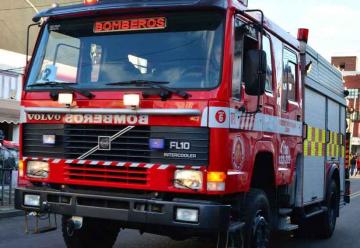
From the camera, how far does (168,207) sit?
5016 mm

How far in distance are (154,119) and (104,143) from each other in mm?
585

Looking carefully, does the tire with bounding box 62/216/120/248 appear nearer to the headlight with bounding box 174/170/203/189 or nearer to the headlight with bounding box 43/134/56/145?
the headlight with bounding box 43/134/56/145

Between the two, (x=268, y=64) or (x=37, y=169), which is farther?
(x=268, y=64)

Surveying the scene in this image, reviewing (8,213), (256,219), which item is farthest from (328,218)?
(8,213)

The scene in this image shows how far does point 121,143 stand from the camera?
533 centimetres

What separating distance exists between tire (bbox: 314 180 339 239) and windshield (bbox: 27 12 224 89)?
500 centimetres

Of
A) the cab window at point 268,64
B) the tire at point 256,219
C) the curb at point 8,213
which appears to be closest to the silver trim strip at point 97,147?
the tire at point 256,219

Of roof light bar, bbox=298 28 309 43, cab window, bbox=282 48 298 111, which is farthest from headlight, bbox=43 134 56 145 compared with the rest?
roof light bar, bbox=298 28 309 43

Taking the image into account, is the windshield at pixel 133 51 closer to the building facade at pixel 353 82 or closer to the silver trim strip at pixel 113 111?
the silver trim strip at pixel 113 111

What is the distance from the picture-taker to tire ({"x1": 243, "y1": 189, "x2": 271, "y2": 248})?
18.5ft

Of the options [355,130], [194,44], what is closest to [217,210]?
[194,44]

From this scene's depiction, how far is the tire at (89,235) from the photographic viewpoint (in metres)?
6.52

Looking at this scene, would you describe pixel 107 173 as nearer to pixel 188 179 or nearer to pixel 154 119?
pixel 154 119

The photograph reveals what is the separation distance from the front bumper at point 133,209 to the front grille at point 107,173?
18 cm
